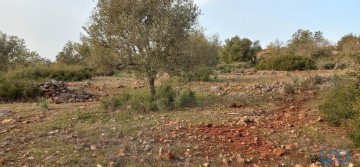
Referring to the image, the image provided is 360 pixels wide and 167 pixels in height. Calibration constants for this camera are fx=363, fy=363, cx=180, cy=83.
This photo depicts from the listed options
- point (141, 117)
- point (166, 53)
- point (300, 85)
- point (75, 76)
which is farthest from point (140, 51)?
point (75, 76)

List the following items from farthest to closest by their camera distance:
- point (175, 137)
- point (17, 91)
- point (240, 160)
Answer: point (17, 91)
point (175, 137)
point (240, 160)

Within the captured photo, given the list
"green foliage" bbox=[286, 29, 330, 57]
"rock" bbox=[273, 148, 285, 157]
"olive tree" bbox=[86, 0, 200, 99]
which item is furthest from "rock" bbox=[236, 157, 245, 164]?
"green foliage" bbox=[286, 29, 330, 57]

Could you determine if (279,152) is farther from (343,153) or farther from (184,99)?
(184,99)

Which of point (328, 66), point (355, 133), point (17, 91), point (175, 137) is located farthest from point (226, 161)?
point (328, 66)

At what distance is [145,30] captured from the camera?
11156mm

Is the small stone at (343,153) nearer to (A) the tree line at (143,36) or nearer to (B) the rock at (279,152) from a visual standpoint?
(B) the rock at (279,152)

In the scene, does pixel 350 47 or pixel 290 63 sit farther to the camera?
pixel 290 63

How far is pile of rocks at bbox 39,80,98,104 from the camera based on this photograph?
13.1m

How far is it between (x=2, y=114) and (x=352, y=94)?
8880 mm

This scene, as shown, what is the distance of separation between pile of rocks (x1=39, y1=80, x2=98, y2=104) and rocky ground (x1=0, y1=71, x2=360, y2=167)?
2.19 metres

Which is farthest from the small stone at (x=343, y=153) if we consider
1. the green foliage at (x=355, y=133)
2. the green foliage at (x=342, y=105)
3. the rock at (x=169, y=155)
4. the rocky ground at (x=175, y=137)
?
the rock at (x=169, y=155)

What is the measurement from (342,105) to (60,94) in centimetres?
1064

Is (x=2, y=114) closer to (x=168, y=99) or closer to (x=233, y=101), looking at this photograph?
(x=168, y=99)

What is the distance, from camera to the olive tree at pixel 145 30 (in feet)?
35.8
